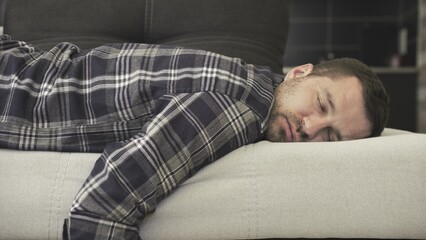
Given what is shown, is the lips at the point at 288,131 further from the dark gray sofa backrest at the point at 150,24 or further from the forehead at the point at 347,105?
the dark gray sofa backrest at the point at 150,24

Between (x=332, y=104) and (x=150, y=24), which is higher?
(x=150, y=24)

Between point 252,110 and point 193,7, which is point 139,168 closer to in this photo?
point 252,110

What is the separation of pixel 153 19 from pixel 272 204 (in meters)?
0.80

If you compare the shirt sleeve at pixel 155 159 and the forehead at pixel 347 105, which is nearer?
the shirt sleeve at pixel 155 159

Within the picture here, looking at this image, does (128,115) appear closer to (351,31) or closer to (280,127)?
(280,127)

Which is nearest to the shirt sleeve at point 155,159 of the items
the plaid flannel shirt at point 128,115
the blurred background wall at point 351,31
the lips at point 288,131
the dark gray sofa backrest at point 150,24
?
the plaid flannel shirt at point 128,115

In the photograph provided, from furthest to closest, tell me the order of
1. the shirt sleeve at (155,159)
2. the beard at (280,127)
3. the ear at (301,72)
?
the ear at (301,72) → the beard at (280,127) → the shirt sleeve at (155,159)

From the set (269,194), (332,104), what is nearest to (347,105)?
(332,104)

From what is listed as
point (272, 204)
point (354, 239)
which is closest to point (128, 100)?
point (272, 204)

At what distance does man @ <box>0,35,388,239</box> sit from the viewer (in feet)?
2.45

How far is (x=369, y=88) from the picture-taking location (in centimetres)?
100

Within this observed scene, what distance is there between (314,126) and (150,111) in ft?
1.08

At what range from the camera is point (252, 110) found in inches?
35.5

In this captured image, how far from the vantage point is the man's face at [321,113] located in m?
0.97
